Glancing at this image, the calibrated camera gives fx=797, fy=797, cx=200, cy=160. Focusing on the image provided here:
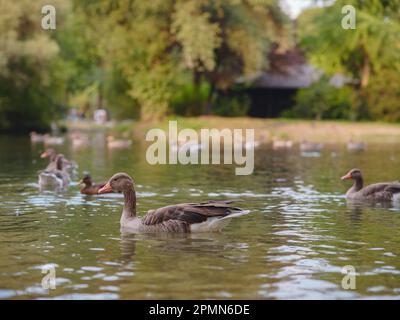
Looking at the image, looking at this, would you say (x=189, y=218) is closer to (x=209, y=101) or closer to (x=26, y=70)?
(x=26, y=70)

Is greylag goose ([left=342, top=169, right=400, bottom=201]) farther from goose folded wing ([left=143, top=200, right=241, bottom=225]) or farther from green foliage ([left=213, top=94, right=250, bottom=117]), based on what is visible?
green foliage ([left=213, top=94, right=250, bottom=117])

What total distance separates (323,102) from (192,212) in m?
59.4

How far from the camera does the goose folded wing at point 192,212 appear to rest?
16562mm

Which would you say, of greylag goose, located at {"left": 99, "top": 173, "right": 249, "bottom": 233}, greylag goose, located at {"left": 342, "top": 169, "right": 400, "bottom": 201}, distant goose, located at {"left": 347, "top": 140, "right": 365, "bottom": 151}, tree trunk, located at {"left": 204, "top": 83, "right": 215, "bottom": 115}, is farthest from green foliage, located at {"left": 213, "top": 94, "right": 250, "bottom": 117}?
greylag goose, located at {"left": 99, "top": 173, "right": 249, "bottom": 233}

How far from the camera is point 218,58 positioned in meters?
72.4

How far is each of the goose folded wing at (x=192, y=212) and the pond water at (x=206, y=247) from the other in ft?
1.27

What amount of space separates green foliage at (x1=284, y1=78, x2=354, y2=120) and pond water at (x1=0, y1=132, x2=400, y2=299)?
4593 centimetres

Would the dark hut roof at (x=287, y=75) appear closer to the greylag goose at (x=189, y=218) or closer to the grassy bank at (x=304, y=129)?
the grassy bank at (x=304, y=129)

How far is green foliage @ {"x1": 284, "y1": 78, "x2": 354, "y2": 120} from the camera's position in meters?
74.1

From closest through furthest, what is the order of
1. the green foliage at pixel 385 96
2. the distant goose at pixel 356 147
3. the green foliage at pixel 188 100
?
the distant goose at pixel 356 147
the green foliage at pixel 385 96
the green foliage at pixel 188 100

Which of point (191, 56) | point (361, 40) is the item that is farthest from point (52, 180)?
point (361, 40)

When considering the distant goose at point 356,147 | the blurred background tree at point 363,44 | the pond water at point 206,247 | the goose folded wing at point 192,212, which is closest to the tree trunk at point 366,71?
the blurred background tree at point 363,44

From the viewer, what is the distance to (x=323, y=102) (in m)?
74.6

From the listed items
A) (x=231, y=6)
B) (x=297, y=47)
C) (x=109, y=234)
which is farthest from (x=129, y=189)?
(x=297, y=47)
